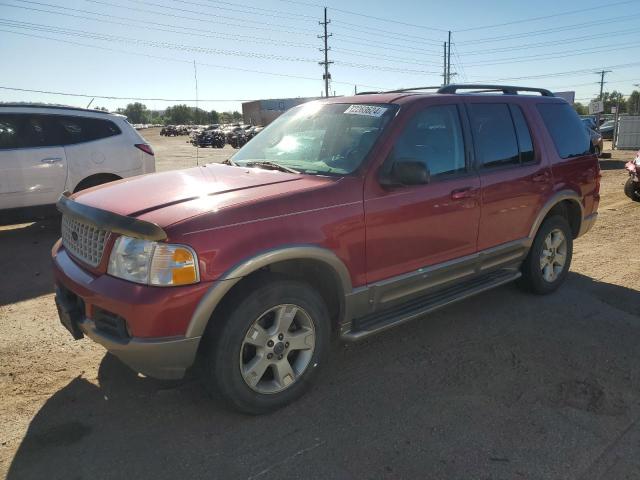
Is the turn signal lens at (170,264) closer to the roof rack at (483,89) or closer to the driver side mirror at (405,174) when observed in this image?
the driver side mirror at (405,174)

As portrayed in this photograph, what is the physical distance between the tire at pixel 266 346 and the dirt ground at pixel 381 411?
0.16 metres

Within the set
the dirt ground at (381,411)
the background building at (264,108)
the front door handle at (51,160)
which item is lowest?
the dirt ground at (381,411)

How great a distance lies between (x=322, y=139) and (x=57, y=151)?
4.97m

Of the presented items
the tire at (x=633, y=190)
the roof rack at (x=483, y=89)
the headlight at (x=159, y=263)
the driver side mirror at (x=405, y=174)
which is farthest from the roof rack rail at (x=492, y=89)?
→ the tire at (x=633, y=190)

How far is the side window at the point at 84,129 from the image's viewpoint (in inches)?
283

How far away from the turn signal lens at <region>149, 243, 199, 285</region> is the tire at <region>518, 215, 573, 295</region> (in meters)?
3.50

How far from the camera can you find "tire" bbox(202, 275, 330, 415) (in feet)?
9.04

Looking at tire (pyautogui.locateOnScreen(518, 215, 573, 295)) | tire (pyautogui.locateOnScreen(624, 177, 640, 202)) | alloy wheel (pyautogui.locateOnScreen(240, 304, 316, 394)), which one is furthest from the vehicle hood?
tire (pyautogui.locateOnScreen(624, 177, 640, 202))

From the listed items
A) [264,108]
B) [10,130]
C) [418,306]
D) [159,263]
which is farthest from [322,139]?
[264,108]

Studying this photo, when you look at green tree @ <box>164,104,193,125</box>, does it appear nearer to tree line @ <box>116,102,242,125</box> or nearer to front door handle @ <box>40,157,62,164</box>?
tree line @ <box>116,102,242,125</box>

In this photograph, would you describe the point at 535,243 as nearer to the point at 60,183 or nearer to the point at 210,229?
the point at 210,229

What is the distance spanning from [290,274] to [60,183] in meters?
5.29

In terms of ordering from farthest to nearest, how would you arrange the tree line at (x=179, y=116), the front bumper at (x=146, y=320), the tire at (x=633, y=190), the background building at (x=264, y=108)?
the tree line at (x=179, y=116) < the background building at (x=264, y=108) < the tire at (x=633, y=190) < the front bumper at (x=146, y=320)

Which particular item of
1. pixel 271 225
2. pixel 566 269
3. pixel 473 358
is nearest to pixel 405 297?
pixel 473 358
